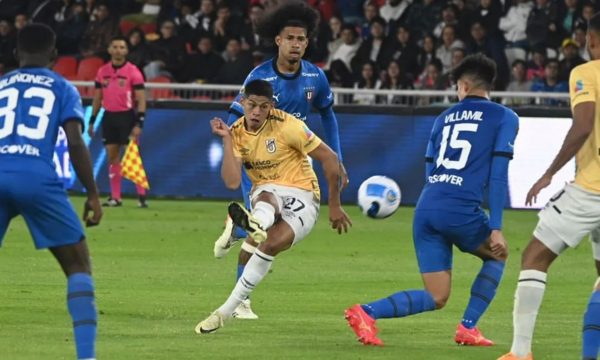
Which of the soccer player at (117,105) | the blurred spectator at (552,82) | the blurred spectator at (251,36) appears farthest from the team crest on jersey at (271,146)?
the blurred spectator at (251,36)

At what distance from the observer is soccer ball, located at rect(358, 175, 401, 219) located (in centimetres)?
1117

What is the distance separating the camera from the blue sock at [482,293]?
34.1 feet

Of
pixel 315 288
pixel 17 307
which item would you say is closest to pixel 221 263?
pixel 315 288

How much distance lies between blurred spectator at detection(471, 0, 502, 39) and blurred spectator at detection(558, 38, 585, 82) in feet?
5.15

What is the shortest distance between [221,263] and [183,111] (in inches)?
299

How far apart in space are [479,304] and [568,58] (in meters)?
13.4

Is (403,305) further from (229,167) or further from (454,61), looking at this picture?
(454,61)

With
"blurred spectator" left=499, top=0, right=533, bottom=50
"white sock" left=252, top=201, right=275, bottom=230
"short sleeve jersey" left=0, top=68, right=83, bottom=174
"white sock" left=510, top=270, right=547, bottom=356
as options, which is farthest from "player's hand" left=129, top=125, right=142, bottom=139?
"short sleeve jersey" left=0, top=68, right=83, bottom=174

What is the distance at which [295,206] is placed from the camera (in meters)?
11.0

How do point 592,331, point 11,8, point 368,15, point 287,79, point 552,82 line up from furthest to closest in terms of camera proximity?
1. point 11,8
2. point 368,15
3. point 552,82
4. point 287,79
5. point 592,331

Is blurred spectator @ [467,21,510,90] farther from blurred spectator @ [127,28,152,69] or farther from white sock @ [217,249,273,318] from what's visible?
white sock @ [217,249,273,318]

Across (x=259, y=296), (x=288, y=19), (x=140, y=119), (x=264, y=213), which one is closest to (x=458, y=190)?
(x=264, y=213)

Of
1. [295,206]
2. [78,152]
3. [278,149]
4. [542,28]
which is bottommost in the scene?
[542,28]

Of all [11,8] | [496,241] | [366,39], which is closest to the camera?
[496,241]
